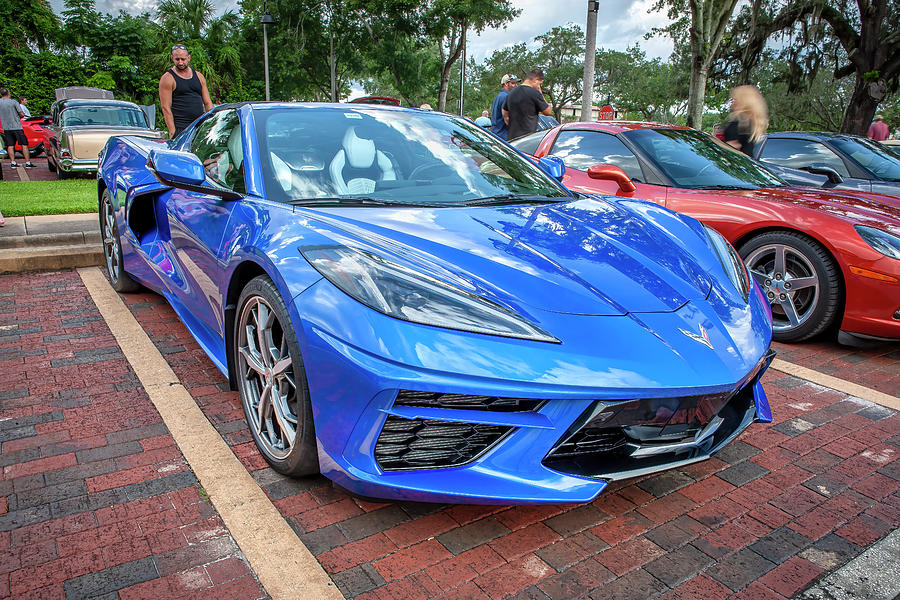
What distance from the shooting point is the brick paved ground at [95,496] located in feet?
6.11

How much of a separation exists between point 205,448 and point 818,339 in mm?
3934

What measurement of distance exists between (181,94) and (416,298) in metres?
5.70

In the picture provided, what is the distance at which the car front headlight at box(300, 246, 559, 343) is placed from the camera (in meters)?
1.88

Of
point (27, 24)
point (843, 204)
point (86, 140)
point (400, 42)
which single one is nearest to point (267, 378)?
point (843, 204)

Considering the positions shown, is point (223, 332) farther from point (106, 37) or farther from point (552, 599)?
point (106, 37)

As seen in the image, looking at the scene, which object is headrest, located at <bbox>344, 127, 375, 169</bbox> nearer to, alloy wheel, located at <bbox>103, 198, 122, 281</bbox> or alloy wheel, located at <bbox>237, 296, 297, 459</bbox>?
alloy wheel, located at <bbox>237, 296, 297, 459</bbox>

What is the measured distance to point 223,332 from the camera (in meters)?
2.78

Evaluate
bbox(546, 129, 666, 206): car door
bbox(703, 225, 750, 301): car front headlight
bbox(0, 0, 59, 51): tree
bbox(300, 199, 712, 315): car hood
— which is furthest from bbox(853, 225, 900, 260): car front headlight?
bbox(0, 0, 59, 51): tree

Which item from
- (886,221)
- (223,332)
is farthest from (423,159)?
(886,221)

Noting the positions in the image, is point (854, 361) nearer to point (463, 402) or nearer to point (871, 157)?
point (463, 402)

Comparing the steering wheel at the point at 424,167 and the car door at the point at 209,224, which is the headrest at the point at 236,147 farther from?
the steering wheel at the point at 424,167

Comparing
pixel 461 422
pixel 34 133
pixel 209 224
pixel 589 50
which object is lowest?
pixel 461 422

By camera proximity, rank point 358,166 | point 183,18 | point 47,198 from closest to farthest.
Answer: point 358,166
point 47,198
point 183,18

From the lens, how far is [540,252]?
2.30 m
